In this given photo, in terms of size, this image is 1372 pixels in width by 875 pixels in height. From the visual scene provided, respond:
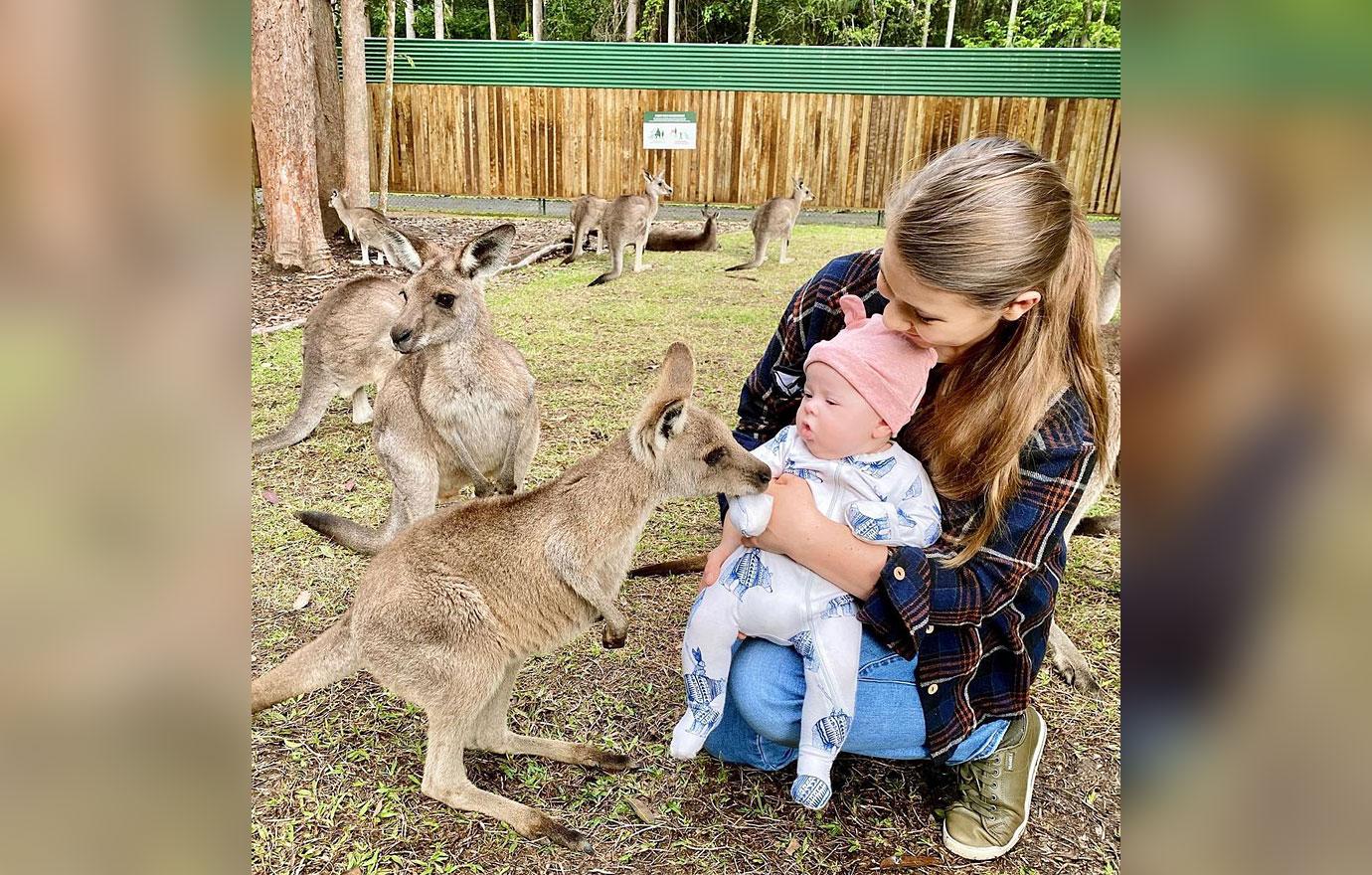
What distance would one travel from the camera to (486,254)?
3.04m

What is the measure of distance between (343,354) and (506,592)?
221cm

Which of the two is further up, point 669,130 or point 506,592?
point 669,130

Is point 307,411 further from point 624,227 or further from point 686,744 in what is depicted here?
point 624,227

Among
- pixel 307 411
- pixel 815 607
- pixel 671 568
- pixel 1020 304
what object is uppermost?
pixel 1020 304

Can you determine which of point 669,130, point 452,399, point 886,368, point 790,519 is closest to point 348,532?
point 452,399

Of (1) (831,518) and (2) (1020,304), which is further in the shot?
(1) (831,518)

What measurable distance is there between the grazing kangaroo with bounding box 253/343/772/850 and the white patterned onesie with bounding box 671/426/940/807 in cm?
17

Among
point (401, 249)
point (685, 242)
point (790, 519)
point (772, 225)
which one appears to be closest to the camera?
point (790, 519)

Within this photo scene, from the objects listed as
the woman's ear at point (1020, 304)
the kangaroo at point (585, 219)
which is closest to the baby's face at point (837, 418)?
the woman's ear at point (1020, 304)

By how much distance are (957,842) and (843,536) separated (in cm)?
71

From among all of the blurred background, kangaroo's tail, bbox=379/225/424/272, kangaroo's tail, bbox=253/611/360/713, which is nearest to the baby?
kangaroo's tail, bbox=253/611/360/713
